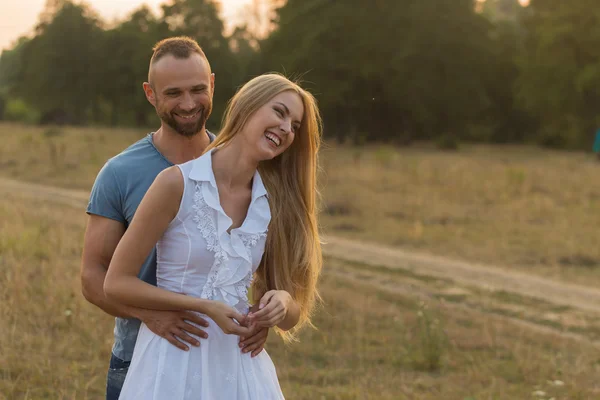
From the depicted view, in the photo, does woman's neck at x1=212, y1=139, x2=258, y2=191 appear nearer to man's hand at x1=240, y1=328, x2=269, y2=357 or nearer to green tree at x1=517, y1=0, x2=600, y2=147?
man's hand at x1=240, y1=328, x2=269, y2=357

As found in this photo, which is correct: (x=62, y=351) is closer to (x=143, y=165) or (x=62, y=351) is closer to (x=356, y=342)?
(x=356, y=342)

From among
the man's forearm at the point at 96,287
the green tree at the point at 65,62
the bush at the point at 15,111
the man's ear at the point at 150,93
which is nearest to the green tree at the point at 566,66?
the green tree at the point at 65,62

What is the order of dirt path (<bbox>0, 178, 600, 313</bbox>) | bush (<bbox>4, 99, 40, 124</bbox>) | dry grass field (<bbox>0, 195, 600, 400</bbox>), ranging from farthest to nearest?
bush (<bbox>4, 99, 40, 124</bbox>), dirt path (<bbox>0, 178, 600, 313</bbox>), dry grass field (<bbox>0, 195, 600, 400</bbox>)

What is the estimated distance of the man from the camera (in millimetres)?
2908

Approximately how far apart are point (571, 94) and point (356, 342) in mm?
34262

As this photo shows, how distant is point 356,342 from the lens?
693 centimetres

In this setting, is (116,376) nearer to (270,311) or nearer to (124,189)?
(124,189)

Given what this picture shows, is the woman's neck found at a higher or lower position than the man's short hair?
lower

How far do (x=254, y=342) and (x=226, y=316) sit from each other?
18 centimetres

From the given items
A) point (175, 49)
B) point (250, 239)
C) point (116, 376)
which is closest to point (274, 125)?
point (250, 239)

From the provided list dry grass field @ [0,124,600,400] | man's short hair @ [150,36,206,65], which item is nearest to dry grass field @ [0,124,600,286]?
dry grass field @ [0,124,600,400]

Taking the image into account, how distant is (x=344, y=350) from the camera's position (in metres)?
6.71


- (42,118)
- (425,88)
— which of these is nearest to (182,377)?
(425,88)

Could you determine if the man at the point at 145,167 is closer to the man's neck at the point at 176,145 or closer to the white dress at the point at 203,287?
the man's neck at the point at 176,145
